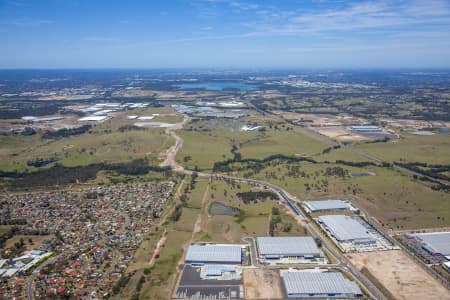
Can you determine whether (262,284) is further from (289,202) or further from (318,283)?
(289,202)

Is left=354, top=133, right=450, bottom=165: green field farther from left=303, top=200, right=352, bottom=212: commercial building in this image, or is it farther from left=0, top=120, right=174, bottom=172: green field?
left=0, top=120, right=174, bottom=172: green field

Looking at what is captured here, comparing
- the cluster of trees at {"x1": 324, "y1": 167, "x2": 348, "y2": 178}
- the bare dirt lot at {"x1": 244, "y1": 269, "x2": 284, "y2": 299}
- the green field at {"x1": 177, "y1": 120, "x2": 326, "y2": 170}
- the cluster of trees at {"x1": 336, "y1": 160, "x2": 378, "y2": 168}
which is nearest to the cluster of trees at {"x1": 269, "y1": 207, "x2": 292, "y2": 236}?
the bare dirt lot at {"x1": 244, "y1": 269, "x2": 284, "y2": 299}

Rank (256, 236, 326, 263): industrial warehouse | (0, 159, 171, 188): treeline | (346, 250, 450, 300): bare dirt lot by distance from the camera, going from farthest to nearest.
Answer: (0, 159, 171, 188): treeline
(256, 236, 326, 263): industrial warehouse
(346, 250, 450, 300): bare dirt lot

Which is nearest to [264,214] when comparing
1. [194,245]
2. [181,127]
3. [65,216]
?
[194,245]

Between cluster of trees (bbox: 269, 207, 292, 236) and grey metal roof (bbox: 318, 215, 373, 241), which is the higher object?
grey metal roof (bbox: 318, 215, 373, 241)

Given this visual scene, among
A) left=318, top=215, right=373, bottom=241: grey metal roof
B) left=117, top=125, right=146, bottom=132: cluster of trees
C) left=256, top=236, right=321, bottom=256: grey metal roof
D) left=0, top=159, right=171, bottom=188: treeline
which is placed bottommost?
left=256, top=236, right=321, bottom=256: grey metal roof

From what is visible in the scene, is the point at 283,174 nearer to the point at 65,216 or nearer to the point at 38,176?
the point at 65,216

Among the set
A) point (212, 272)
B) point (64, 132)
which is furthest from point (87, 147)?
point (212, 272)
